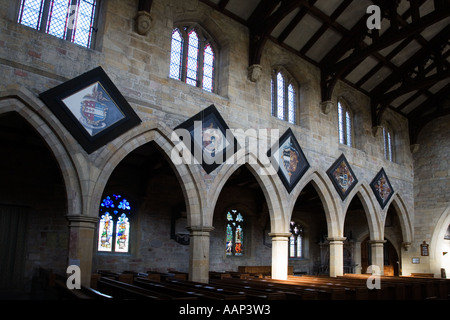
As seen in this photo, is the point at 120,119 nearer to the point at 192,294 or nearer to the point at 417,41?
the point at 192,294

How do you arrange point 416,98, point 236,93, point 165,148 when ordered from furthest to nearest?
point 416,98
point 236,93
point 165,148

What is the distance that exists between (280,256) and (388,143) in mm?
8524

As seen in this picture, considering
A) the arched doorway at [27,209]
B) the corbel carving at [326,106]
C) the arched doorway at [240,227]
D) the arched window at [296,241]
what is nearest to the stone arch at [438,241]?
the arched window at [296,241]

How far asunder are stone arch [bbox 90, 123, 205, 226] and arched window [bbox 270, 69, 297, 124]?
421cm

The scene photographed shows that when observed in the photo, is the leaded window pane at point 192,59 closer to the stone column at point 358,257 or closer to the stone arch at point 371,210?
the stone arch at point 371,210

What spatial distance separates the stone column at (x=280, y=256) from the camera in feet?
38.3

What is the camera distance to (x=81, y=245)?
8055 mm

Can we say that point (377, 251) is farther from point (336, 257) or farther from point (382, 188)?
point (336, 257)

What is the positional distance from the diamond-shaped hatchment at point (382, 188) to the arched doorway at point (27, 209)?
10737 millimetres

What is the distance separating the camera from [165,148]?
956cm

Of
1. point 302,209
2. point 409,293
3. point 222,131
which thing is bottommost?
point 409,293

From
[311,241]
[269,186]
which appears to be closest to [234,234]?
[269,186]
